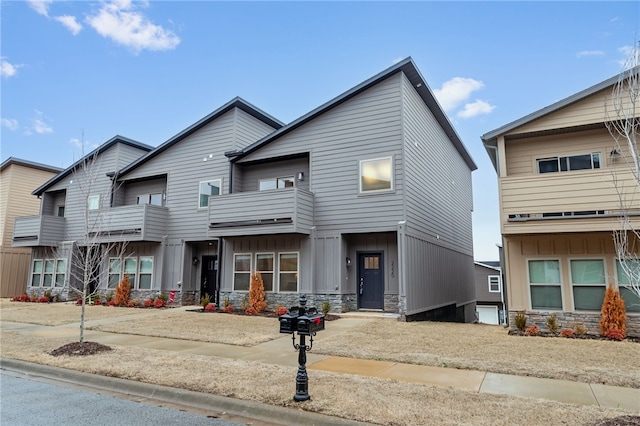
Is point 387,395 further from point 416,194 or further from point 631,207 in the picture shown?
point 416,194

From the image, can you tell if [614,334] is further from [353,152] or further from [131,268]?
[131,268]

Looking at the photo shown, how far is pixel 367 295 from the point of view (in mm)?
15141

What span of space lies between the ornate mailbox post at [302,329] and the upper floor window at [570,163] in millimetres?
10330

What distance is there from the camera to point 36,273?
77.4 feet

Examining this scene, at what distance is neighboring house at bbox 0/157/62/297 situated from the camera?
25.0 m

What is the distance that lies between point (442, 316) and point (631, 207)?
9308 mm

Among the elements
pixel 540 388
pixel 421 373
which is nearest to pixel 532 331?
pixel 540 388

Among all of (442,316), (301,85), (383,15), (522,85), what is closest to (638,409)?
(442,316)

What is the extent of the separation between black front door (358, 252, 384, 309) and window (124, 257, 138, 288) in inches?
453

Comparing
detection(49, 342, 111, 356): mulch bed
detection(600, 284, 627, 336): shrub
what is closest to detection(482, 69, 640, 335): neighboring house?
detection(600, 284, 627, 336): shrub

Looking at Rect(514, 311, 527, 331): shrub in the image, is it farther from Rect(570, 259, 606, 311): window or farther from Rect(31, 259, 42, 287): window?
Rect(31, 259, 42, 287): window

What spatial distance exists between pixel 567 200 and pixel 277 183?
10.7 meters

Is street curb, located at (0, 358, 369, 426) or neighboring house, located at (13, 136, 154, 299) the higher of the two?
neighboring house, located at (13, 136, 154, 299)

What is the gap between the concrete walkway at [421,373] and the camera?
5324 mm
